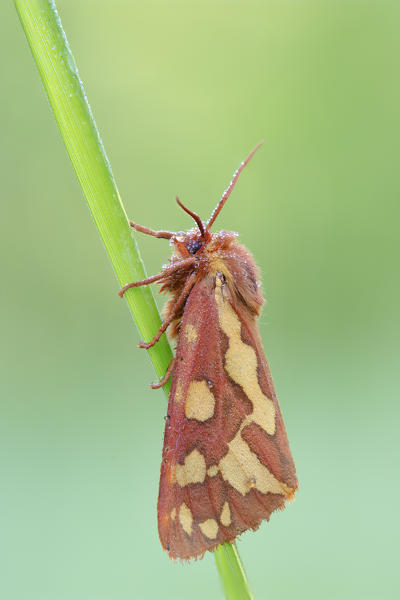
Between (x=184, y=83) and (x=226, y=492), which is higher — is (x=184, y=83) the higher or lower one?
the higher one

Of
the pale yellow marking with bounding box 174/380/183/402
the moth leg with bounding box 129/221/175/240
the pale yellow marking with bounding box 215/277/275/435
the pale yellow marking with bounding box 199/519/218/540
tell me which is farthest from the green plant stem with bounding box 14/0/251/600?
the moth leg with bounding box 129/221/175/240

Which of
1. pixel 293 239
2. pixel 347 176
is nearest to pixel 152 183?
pixel 293 239

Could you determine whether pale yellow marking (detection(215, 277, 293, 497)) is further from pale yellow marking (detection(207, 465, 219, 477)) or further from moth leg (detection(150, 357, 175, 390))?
moth leg (detection(150, 357, 175, 390))

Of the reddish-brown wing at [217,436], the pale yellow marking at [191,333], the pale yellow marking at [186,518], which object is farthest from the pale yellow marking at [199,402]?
the pale yellow marking at [186,518]

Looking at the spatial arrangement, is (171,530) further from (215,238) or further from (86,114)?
(86,114)

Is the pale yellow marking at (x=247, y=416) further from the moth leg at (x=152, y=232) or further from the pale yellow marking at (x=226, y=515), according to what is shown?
the moth leg at (x=152, y=232)

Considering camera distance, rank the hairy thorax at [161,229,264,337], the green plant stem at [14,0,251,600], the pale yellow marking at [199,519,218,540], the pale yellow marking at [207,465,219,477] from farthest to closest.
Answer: the hairy thorax at [161,229,264,337] < the pale yellow marking at [207,465,219,477] < the pale yellow marking at [199,519,218,540] < the green plant stem at [14,0,251,600]

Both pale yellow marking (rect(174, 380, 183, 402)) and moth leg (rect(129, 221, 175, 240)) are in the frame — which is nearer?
pale yellow marking (rect(174, 380, 183, 402))
